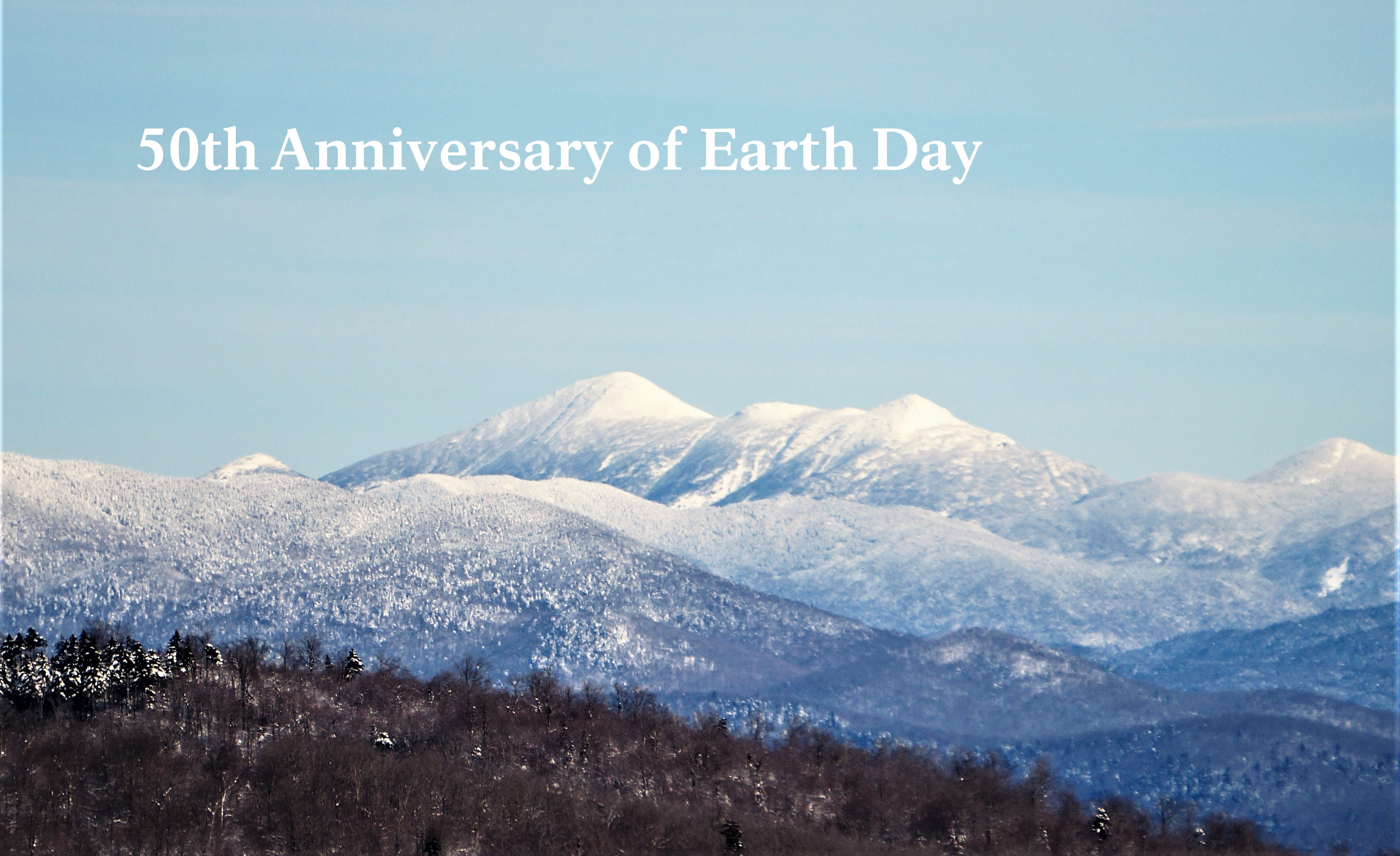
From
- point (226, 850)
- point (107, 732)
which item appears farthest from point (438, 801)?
point (107, 732)

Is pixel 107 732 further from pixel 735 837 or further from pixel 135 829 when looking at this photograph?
pixel 735 837

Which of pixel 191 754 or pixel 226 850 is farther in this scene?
pixel 191 754

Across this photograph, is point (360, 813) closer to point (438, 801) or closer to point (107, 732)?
point (438, 801)

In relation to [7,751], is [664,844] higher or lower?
lower

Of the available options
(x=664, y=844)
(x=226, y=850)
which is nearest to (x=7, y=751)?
(x=226, y=850)

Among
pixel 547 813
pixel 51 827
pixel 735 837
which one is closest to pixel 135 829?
pixel 51 827

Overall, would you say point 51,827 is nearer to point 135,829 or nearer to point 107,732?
point 135,829

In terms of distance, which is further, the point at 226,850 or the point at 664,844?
the point at 664,844
